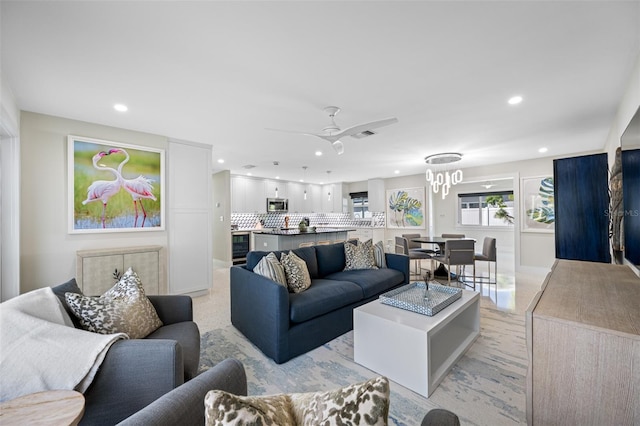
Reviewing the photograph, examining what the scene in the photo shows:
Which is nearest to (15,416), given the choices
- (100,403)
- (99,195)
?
(100,403)

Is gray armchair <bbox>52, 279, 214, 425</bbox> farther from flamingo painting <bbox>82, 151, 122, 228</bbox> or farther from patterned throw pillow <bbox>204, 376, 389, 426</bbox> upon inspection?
flamingo painting <bbox>82, 151, 122, 228</bbox>

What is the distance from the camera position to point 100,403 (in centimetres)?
113

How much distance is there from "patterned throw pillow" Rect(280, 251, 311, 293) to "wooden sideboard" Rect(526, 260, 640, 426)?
1931mm

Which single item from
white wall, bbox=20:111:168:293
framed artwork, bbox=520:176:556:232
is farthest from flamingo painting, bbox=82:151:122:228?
framed artwork, bbox=520:176:556:232

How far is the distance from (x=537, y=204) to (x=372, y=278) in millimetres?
4637

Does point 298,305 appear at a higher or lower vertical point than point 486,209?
lower

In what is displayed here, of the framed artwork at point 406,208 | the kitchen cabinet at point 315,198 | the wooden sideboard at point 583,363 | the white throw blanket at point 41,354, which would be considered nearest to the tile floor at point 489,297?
the white throw blanket at point 41,354

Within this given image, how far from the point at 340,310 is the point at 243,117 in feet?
8.20

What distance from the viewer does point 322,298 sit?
8.50 feet

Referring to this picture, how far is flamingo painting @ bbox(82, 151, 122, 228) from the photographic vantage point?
3391mm

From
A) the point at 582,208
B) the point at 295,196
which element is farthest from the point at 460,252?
the point at 295,196

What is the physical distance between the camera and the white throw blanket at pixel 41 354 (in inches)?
39.8

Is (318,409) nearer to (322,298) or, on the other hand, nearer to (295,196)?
(322,298)

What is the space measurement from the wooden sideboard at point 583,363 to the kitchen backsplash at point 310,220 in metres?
7.25
